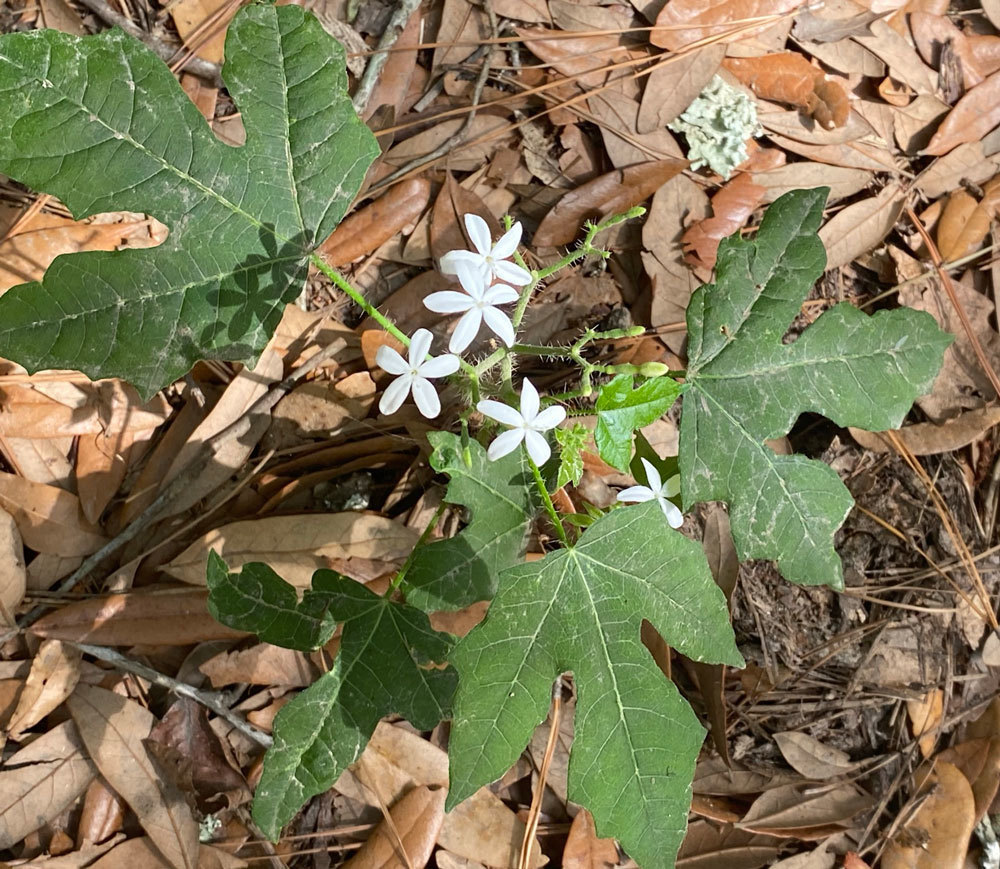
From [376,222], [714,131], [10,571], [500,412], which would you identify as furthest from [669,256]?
[10,571]

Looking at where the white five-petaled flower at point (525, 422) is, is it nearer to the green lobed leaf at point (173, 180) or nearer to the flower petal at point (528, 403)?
the flower petal at point (528, 403)

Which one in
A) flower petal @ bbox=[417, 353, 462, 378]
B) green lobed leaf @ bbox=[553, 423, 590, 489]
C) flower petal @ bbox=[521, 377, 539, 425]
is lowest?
green lobed leaf @ bbox=[553, 423, 590, 489]

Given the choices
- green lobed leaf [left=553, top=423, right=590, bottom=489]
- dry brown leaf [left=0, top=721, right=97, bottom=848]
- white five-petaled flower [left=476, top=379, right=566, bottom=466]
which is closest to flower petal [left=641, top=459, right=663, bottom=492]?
green lobed leaf [left=553, top=423, right=590, bottom=489]

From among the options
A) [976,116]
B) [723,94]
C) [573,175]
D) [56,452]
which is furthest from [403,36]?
[976,116]

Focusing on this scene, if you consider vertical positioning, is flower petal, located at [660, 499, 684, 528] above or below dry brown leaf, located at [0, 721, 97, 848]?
above

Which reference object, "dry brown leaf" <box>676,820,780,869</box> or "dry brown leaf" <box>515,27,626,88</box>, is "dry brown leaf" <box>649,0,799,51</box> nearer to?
"dry brown leaf" <box>515,27,626,88</box>

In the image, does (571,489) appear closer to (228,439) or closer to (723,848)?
(228,439)
